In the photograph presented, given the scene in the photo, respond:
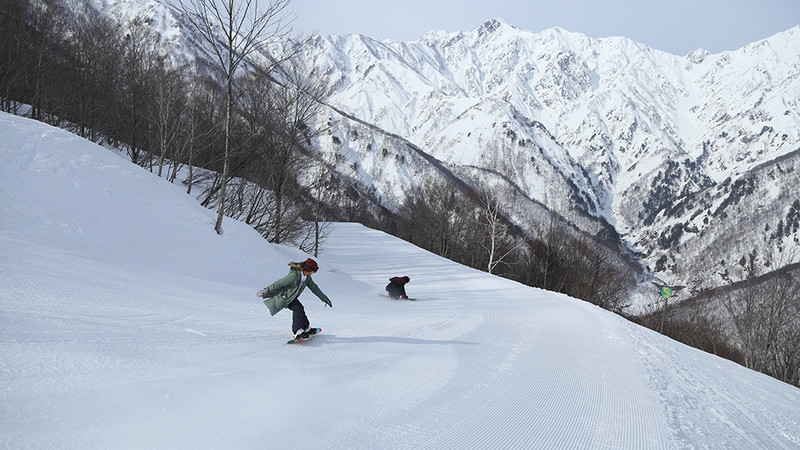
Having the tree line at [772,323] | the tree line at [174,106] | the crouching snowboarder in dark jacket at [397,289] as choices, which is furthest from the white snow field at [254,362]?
the tree line at [772,323]

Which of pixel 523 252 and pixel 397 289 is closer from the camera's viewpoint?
pixel 397 289

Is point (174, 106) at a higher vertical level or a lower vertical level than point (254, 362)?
higher

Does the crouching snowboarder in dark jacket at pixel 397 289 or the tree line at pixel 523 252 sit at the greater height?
the tree line at pixel 523 252

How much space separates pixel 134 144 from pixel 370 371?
25.6 m

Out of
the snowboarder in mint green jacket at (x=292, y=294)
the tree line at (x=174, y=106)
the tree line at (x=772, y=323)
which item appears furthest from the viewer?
the tree line at (x=772, y=323)

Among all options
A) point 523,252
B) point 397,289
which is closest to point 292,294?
point 397,289

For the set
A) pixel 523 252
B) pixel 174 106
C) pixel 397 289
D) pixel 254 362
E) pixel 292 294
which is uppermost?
pixel 174 106

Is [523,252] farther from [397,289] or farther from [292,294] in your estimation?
[292,294]

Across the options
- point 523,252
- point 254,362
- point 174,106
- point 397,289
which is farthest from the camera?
point 523,252

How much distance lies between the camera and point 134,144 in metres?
24.0

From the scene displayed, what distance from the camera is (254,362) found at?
195 inches

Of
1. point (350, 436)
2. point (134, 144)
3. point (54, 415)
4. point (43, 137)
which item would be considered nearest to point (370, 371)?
point (350, 436)

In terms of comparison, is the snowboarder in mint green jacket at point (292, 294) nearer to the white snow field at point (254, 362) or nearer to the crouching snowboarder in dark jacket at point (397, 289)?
the white snow field at point (254, 362)

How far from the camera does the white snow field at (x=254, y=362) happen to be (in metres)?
3.46
